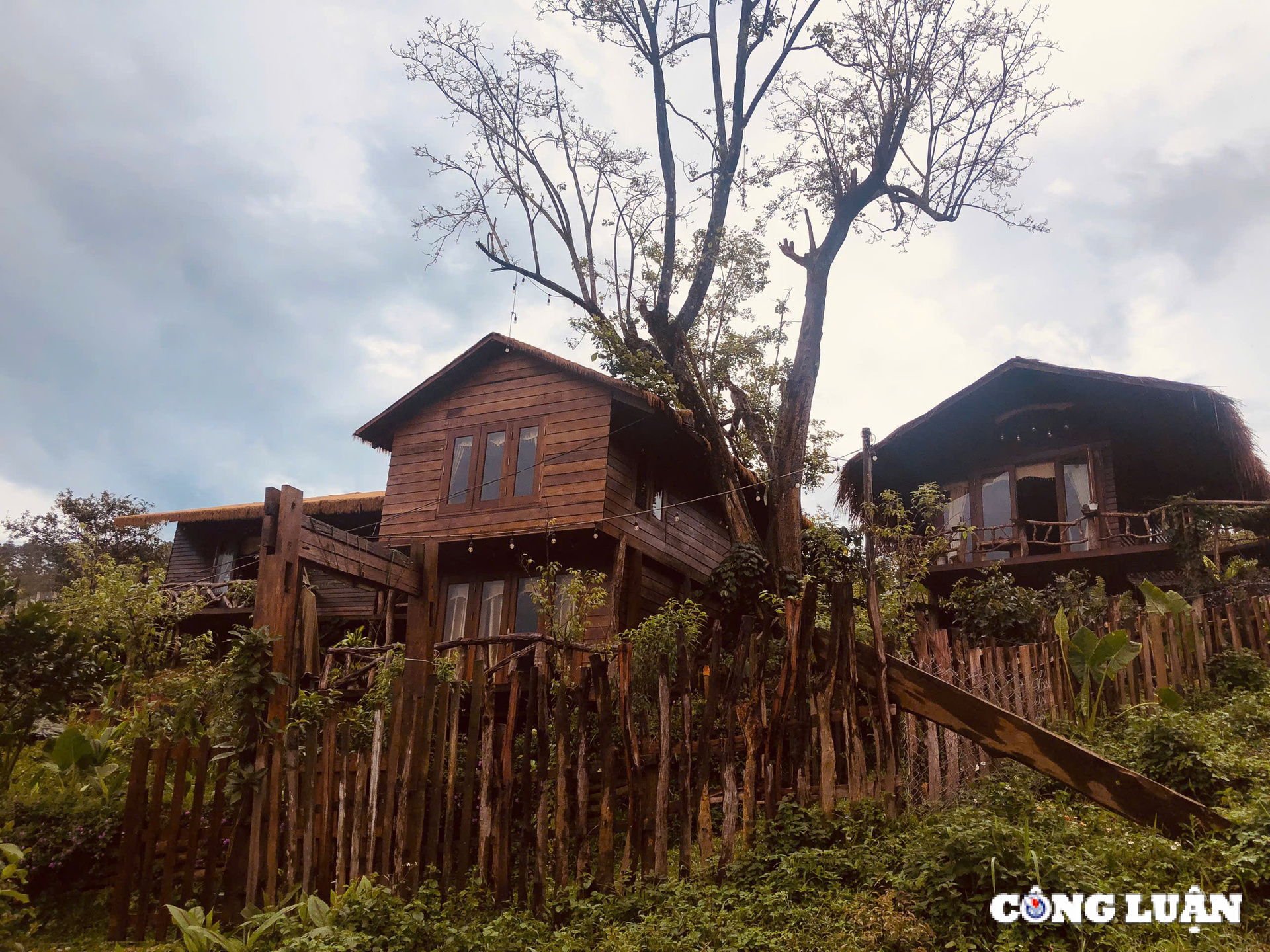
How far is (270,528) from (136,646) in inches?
399

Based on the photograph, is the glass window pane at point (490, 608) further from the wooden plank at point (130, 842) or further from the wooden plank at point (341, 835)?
the wooden plank at point (341, 835)

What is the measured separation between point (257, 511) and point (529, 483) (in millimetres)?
10532

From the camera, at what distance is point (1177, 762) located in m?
6.98

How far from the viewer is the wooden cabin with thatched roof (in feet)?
58.9

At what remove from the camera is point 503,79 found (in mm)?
20531

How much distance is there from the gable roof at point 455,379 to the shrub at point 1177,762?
12.0m

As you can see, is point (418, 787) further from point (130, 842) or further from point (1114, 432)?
point (1114, 432)

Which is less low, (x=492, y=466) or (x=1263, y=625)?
(x=492, y=466)

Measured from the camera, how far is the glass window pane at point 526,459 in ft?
60.8

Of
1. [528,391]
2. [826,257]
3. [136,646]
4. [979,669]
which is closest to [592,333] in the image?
[528,391]

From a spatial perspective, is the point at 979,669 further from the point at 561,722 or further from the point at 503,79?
the point at 503,79

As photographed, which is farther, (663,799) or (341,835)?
(341,835)

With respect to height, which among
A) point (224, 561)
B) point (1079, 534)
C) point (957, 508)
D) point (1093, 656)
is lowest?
point (1093, 656)

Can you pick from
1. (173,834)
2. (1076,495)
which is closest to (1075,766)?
(173,834)
